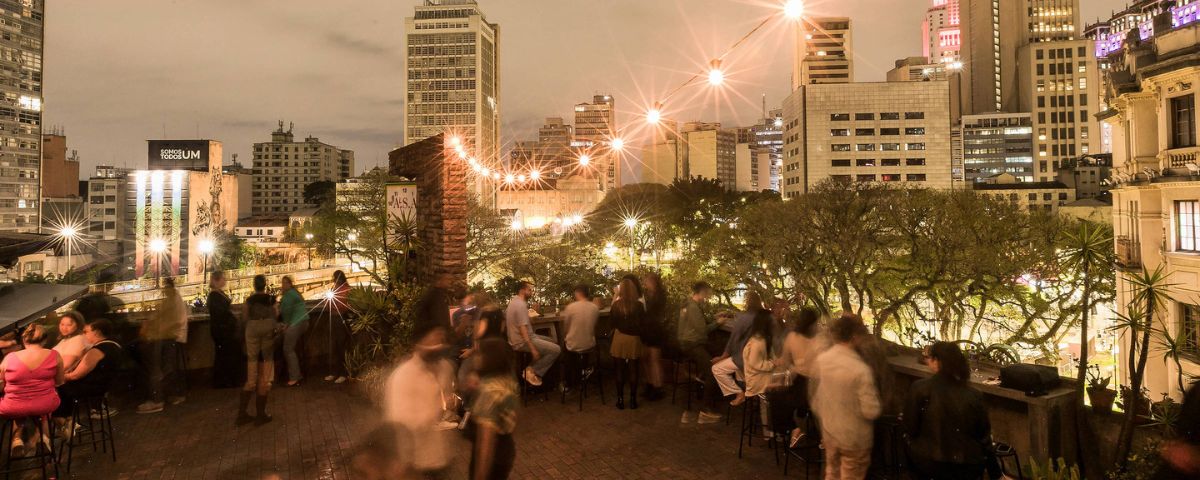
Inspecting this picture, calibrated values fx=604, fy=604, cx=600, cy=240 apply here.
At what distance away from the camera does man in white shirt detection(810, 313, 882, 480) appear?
4.18 metres

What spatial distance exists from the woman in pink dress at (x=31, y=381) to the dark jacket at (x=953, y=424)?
6545 mm

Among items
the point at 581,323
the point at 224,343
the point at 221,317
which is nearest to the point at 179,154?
the point at 224,343

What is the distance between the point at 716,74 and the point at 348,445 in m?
6.54

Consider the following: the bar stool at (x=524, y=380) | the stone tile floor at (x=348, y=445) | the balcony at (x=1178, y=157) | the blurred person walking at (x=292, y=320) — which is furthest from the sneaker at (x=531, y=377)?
the balcony at (x=1178, y=157)

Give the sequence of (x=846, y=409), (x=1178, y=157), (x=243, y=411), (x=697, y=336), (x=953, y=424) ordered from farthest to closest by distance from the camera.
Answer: (x=1178, y=157) → (x=697, y=336) → (x=243, y=411) → (x=846, y=409) → (x=953, y=424)

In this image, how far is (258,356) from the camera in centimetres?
646

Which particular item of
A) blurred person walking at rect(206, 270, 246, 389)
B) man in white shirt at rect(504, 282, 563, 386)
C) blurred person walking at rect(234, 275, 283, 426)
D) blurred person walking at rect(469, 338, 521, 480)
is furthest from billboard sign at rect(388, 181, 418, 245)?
blurred person walking at rect(469, 338, 521, 480)

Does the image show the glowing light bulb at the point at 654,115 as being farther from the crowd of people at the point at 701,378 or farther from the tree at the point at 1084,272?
the tree at the point at 1084,272

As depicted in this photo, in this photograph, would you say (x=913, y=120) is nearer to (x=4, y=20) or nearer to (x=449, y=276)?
(x=449, y=276)

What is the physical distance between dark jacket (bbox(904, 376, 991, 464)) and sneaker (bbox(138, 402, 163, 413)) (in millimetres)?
7647

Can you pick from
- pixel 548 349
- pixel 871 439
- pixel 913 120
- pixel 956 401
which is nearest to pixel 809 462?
pixel 871 439

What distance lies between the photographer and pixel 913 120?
8688 cm

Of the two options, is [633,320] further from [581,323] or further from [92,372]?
[92,372]

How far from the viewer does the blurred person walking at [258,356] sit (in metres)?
6.38
